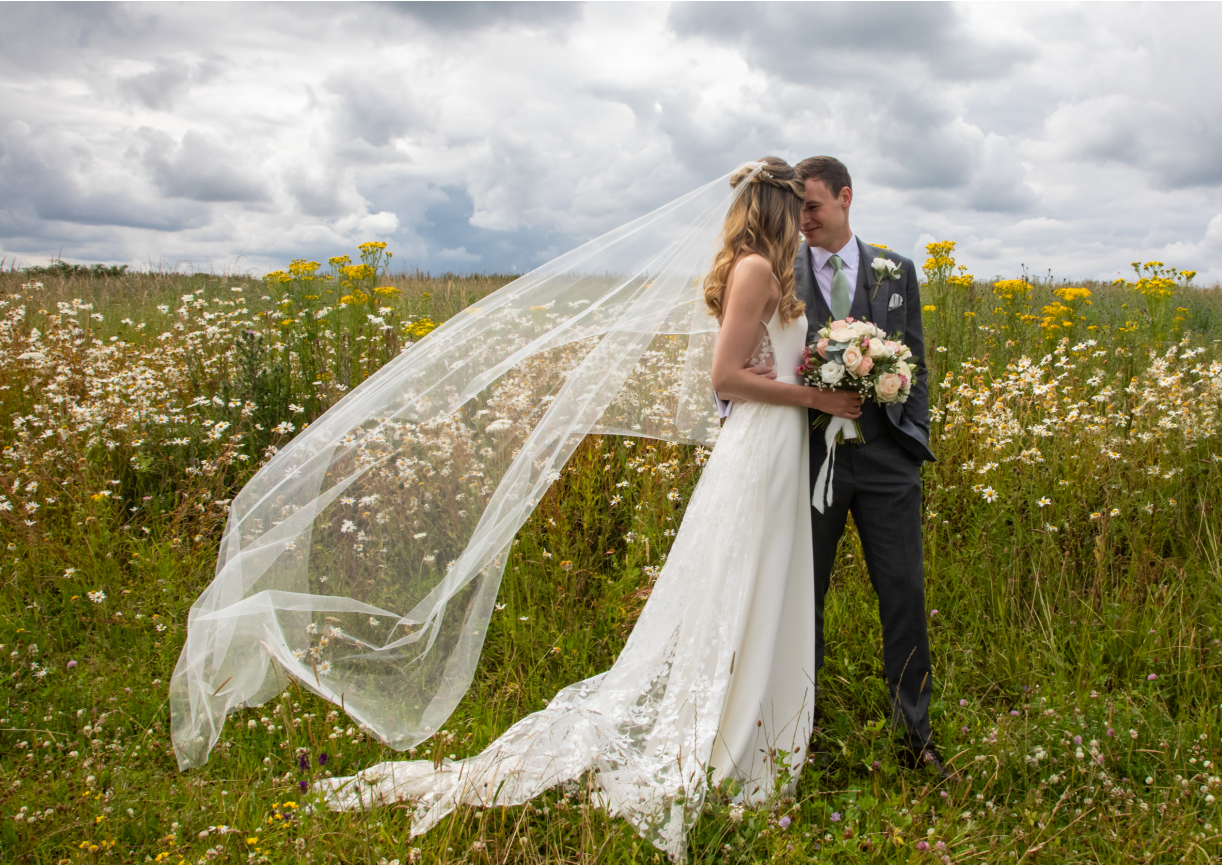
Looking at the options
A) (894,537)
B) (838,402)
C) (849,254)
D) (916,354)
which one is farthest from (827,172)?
(894,537)

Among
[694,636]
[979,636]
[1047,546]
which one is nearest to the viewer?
[694,636]

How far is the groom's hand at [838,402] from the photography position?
272cm

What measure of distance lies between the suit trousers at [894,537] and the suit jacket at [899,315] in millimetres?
58

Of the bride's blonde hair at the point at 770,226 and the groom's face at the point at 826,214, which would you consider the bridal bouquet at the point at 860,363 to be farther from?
the groom's face at the point at 826,214

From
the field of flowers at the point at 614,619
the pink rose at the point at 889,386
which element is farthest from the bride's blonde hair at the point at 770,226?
the field of flowers at the point at 614,619

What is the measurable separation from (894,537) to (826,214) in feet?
Answer: 4.41

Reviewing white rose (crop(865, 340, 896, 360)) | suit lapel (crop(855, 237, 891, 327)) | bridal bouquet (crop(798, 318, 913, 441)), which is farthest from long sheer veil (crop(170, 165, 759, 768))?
white rose (crop(865, 340, 896, 360))

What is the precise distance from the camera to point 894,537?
9.34 feet

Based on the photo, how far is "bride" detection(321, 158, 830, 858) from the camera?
2.48m

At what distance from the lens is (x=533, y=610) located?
149 inches

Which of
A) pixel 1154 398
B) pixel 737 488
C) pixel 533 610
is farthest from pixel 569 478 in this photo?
pixel 1154 398

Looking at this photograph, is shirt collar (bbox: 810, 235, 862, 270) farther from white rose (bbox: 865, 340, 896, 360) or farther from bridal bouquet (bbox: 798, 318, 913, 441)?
white rose (bbox: 865, 340, 896, 360)

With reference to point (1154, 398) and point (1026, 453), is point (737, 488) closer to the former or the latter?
point (1026, 453)

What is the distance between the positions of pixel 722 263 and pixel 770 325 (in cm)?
31
